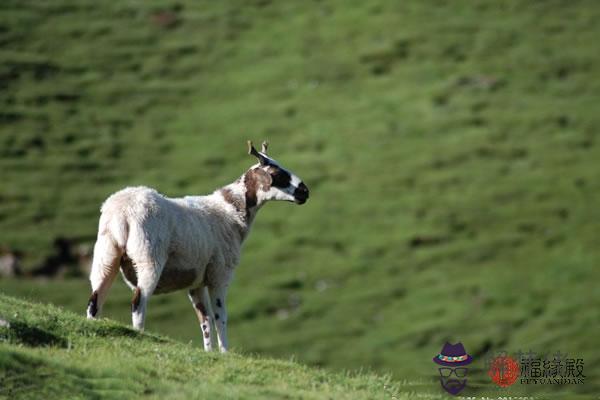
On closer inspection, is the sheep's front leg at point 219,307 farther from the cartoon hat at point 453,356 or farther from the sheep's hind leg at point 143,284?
the cartoon hat at point 453,356

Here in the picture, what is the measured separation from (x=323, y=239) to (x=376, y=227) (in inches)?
189

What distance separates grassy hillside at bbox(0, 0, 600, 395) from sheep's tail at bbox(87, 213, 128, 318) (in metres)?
40.1

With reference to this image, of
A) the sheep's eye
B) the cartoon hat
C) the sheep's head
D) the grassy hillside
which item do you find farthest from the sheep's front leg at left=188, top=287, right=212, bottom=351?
the grassy hillside

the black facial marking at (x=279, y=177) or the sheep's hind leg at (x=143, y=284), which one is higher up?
the black facial marking at (x=279, y=177)

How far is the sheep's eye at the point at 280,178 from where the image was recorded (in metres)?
21.0

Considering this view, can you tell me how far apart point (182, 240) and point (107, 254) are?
5.16ft

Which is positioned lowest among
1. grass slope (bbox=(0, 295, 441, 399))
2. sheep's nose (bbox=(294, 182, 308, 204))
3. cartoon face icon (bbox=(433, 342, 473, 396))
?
cartoon face icon (bbox=(433, 342, 473, 396))

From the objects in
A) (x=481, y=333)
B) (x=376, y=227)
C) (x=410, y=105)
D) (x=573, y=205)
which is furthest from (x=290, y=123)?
(x=481, y=333)

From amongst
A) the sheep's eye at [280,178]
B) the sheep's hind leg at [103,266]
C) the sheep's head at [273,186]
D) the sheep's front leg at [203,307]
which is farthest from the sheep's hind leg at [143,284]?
the sheep's eye at [280,178]

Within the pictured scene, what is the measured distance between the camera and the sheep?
1688 cm

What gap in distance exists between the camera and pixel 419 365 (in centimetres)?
5856

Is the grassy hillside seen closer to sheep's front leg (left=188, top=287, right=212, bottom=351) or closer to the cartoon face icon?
the cartoon face icon

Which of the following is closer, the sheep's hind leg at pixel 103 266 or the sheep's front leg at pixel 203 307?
the sheep's hind leg at pixel 103 266

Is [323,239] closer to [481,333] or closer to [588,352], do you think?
[481,333]
